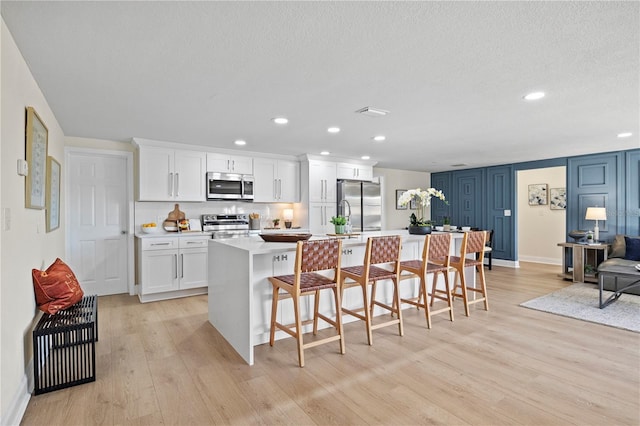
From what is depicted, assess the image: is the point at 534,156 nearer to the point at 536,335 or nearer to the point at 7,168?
the point at 536,335

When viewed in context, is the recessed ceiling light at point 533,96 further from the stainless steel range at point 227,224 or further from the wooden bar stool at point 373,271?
the stainless steel range at point 227,224

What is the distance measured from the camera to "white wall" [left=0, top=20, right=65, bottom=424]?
1.79 metres

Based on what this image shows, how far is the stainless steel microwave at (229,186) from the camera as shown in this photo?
5188mm

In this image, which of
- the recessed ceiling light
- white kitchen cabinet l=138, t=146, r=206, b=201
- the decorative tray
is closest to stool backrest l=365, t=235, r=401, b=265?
the decorative tray

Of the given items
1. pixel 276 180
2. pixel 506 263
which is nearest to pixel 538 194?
pixel 506 263

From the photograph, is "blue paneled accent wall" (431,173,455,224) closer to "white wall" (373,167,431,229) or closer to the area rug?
"white wall" (373,167,431,229)

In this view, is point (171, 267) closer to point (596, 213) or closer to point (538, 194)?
point (596, 213)

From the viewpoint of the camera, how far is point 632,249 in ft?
16.6

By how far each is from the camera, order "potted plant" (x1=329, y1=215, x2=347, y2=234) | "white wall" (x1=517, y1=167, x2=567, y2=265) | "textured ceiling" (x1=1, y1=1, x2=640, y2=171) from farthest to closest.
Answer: "white wall" (x1=517, y1=167, x2=567, y2=265) < "potted plant" (x1=329, y1=215, x2=347, y2=234) < "textured ceiling" (x1=1, y1=1, x2=640, y2=171)

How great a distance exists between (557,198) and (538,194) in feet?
1.29

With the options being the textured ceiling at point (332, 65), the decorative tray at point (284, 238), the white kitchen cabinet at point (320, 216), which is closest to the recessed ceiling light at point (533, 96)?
the textured ceiling at point (332, 65)

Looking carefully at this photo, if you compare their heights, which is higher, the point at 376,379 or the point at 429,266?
the point at 429,266

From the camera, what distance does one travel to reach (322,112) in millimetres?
3395

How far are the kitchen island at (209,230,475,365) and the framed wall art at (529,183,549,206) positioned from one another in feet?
17.8
